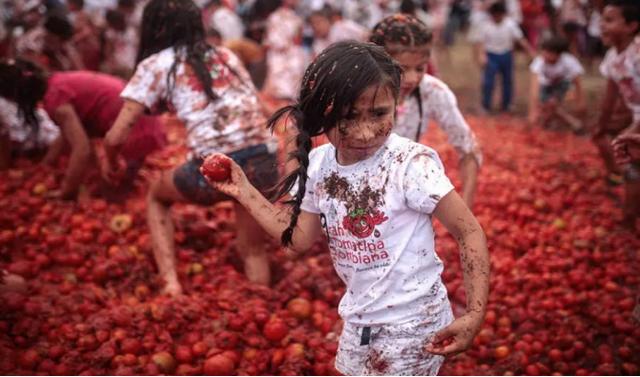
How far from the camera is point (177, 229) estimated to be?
174 inches

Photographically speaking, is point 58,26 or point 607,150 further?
point 58,26

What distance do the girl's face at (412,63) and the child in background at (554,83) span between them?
5.71 meters

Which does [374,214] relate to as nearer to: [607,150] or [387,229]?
[387,229]

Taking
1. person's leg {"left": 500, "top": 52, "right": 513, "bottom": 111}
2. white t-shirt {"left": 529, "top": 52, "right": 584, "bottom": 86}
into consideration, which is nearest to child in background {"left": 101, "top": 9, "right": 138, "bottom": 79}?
person's leg {"left": 500, "top": 52, "right": 513, "bottom": 111}

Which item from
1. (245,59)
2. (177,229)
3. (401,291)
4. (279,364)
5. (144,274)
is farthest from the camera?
(245,59)

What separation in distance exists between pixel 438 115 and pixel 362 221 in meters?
1.60

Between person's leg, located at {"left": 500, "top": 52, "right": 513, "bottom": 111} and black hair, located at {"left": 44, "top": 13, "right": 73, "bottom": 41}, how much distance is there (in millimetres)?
6326

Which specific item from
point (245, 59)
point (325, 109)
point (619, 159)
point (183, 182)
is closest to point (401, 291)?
point (325, 109)

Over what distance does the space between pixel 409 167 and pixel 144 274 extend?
2452 millimetres

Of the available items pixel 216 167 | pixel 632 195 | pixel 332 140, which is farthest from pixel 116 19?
pixel 332 140

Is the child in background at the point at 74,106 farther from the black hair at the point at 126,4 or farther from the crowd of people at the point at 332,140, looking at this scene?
the black hair at the point at 126,4

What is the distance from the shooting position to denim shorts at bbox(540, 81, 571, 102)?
8.29 metres

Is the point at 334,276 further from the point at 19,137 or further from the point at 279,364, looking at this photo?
the point at 19,137

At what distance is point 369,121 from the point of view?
1.91m
